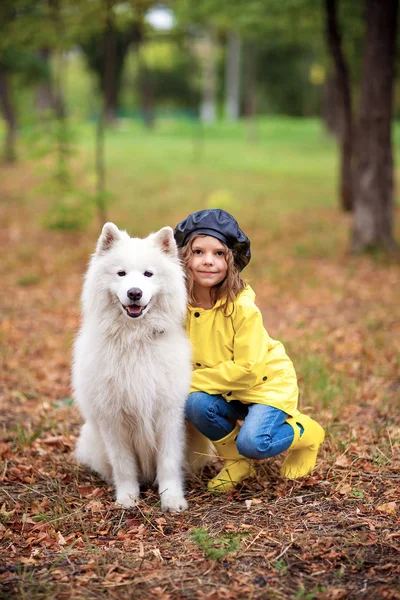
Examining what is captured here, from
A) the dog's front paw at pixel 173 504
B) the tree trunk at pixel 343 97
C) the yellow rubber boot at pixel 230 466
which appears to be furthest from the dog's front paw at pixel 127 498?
the tree trunk at pixel 343 97

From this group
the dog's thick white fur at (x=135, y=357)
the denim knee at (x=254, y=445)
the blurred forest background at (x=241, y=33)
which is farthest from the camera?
the blurred forest background at (x=241, y=33)

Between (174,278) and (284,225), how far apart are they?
9895mm

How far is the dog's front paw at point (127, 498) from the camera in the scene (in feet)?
12.3

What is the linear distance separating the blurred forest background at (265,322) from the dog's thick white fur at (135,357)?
0.32 m

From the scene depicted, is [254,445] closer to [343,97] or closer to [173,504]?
[173,504]

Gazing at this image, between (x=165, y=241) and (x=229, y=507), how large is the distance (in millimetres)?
1545

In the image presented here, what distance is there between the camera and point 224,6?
1346 cm

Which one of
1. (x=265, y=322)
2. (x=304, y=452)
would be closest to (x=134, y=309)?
Answer: (x=304, y=452)

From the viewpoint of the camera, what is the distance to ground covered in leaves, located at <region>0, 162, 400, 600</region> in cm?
288

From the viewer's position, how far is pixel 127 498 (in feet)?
12.4

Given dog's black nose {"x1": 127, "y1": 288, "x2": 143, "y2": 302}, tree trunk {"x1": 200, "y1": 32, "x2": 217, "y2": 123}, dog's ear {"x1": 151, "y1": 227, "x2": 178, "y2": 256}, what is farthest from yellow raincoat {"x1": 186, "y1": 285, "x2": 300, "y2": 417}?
tree trunk {"x1": 200, "y1": 32, "x2": 217, "y2": 123}

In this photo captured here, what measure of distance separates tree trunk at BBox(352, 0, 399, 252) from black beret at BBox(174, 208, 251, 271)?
6691 millimetres

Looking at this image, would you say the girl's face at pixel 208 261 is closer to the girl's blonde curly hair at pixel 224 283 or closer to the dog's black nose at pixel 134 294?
the girl's blonde curly hair at pixel 224 283

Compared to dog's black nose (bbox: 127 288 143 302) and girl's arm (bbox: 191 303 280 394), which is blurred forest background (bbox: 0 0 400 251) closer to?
girl's arm (bbox: 191 303 280 394)
